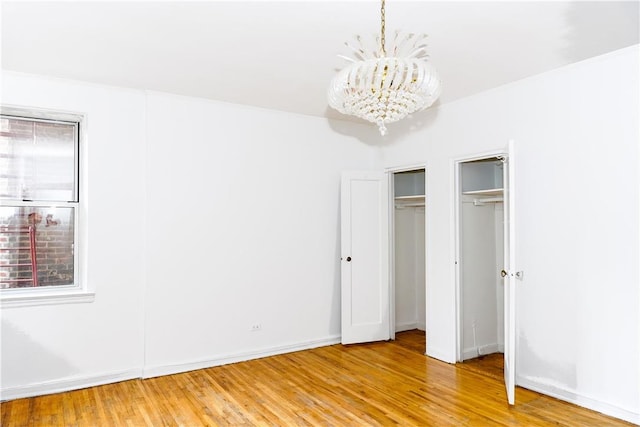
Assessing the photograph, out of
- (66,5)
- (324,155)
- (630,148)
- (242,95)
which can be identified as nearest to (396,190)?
(324,155)

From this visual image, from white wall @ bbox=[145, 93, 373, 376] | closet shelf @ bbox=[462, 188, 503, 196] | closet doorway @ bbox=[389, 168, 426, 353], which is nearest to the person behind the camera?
white wall @ bbox=[145, 93, 373, 376]

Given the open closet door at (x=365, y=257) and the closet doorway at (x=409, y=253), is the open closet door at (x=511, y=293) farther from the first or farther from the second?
the closet doorway at (x=409, y=253)

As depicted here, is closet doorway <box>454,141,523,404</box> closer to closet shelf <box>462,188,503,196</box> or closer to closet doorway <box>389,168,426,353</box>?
closet shelf <box>462,188,503,196</box>

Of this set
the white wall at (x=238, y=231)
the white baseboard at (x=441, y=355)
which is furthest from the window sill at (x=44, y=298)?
the white baseboard at (x=441, y=355)

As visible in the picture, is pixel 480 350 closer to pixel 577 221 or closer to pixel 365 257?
pixel 365 257

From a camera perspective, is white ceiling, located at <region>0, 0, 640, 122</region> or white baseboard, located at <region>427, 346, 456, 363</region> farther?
white baseboard, located at <region>427, 346, 456, 363</region>

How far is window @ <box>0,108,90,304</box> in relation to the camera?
12.3 feet

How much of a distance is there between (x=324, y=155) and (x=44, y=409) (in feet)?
11.6

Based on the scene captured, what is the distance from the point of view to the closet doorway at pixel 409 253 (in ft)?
18.9

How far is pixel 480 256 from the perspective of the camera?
4762 millimetres

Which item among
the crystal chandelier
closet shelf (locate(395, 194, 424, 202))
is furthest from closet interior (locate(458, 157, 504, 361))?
the crystal chandelier

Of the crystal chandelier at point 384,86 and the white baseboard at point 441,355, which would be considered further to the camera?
the white baseboard at point 441,355

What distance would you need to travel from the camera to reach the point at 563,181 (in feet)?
11.7

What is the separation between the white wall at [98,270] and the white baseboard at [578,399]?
3.40 metres
